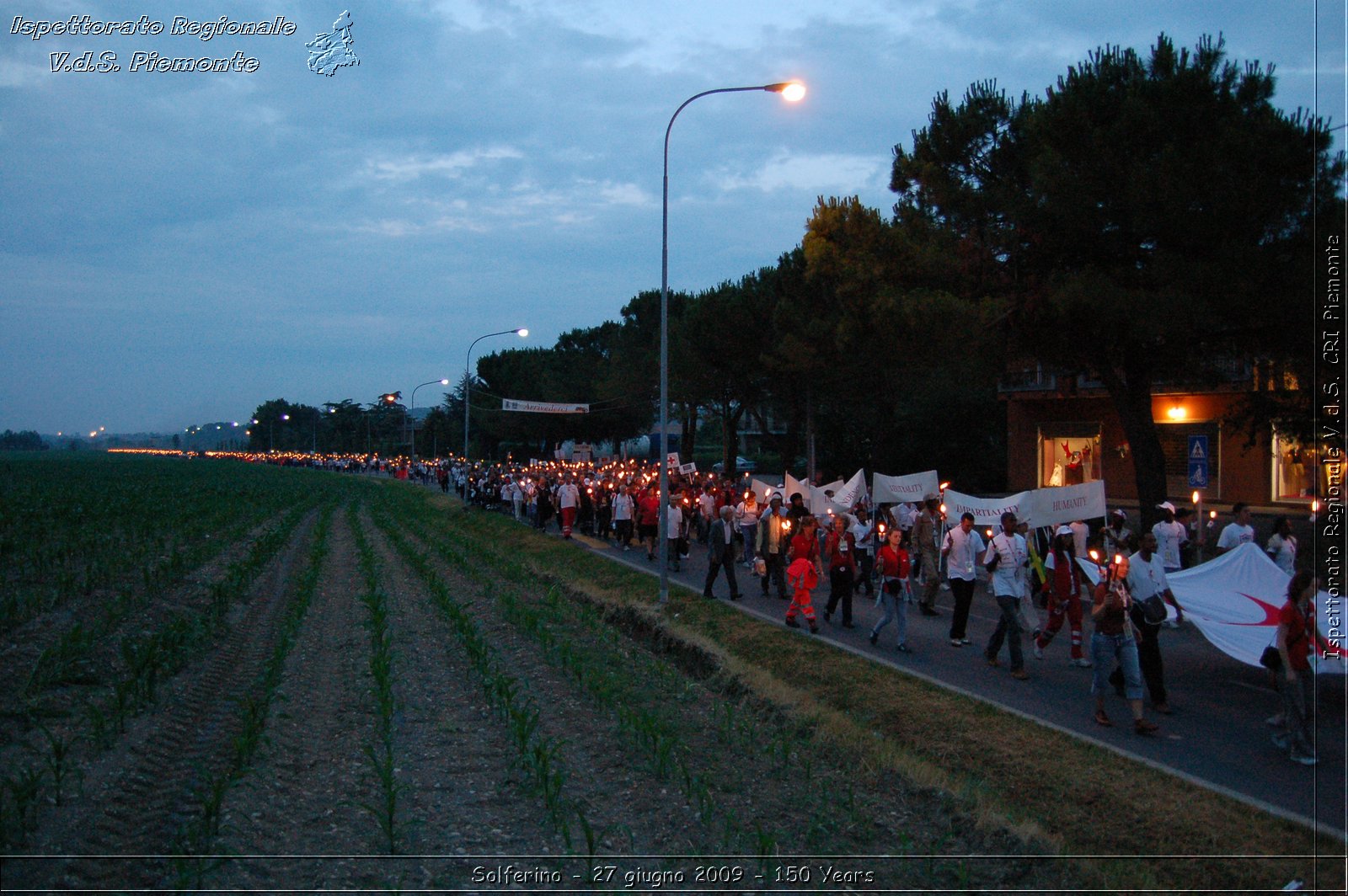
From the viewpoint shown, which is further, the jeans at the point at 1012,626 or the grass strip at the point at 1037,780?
the jeans at the point at 1012,626

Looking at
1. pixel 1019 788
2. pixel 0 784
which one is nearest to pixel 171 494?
pixel 0 784

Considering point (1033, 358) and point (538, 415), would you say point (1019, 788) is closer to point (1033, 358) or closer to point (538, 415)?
point (1033, 358)

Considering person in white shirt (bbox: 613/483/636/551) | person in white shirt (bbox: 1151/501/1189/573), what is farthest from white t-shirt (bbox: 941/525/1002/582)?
person in white shirt (bbox: 613/483/636/551)

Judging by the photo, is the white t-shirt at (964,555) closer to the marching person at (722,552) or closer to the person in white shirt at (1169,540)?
the person in white shirt at (1169,540)

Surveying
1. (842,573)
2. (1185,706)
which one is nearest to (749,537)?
(842,573)

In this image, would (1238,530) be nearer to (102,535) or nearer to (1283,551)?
(1283,551)

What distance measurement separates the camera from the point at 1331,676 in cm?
833

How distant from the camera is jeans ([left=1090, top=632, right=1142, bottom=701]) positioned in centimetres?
835

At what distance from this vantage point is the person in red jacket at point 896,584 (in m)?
11.8

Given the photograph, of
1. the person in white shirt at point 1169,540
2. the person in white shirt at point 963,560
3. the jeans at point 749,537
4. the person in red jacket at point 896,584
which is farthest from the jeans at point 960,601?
the jeans at point 749,537

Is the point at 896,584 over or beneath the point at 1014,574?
Answer: beneath

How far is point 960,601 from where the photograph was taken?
11.7 m

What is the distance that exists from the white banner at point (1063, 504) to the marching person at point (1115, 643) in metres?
6.94

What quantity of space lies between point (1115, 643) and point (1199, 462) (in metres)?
9.07
